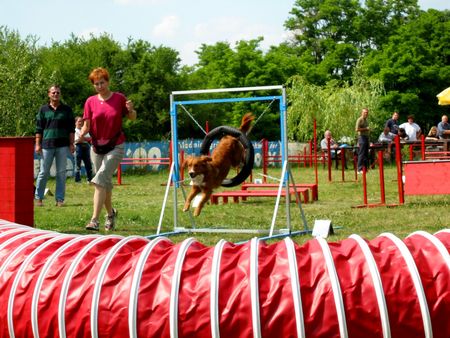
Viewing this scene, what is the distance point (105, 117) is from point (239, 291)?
5330 mm

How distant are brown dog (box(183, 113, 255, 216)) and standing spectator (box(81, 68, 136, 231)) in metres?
1.01

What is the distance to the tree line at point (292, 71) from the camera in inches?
1422

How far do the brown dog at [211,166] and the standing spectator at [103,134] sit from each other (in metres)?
1.01

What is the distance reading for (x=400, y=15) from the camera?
204 ft

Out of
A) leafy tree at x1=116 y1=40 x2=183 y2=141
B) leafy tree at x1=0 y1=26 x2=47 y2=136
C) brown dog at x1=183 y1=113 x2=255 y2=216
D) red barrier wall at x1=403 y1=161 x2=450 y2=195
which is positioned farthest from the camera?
leafy tree at x1=116 y1=40 x2=183 y2=141

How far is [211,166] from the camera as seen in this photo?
9.27m

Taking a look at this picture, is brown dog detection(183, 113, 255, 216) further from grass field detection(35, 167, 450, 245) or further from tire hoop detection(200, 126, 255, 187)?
grass field detection(35, 167, 450, 245)

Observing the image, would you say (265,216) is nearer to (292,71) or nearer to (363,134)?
(363,134)

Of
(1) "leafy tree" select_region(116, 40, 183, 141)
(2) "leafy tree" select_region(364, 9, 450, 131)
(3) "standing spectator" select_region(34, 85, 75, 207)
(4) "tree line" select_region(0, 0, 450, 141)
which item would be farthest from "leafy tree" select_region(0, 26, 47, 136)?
(2) "leafy tree" select_region(364, 9, 450, 131)

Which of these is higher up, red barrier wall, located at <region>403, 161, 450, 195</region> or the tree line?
the tree line

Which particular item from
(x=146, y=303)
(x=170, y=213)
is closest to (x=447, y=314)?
(x=146, y=303)

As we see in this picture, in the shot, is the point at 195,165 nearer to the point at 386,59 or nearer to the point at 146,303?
the point at 146,303

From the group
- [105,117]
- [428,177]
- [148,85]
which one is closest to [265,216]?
[428,177]

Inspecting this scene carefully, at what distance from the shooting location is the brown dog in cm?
906
